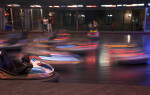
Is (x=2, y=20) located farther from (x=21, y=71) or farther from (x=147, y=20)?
(x=21, y=71)

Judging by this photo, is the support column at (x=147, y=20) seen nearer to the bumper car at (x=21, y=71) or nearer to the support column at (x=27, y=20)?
the support column at (x=27, y=20)

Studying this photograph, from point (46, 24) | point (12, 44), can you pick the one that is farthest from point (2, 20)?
point (12, 44)

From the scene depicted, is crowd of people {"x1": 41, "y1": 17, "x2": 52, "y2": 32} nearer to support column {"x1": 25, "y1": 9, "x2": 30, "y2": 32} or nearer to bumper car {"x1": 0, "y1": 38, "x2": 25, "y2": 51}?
support column {"x1": 25, "y1": 9, "x2": 30, "y2": 32}

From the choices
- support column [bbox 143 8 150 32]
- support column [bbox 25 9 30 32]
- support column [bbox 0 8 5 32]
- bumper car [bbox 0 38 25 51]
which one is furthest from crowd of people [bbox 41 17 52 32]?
support column [bbox 143 8 150 32]

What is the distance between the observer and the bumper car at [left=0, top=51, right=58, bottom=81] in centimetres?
457

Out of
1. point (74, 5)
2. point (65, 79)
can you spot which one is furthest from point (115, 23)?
point (65, 79)

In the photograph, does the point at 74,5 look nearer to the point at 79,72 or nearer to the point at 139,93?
the point at 79,72

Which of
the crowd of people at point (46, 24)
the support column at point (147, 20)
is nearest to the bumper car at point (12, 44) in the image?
the crowd of people at point (46, 24)

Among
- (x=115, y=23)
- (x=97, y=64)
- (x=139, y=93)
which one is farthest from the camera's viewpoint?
(x=115, y=23)

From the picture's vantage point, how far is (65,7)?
2258 cm

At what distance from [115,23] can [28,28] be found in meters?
12.3

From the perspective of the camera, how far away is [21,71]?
4.60 m

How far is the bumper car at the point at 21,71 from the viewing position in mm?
4566

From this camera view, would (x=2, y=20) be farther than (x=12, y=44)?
Yes
